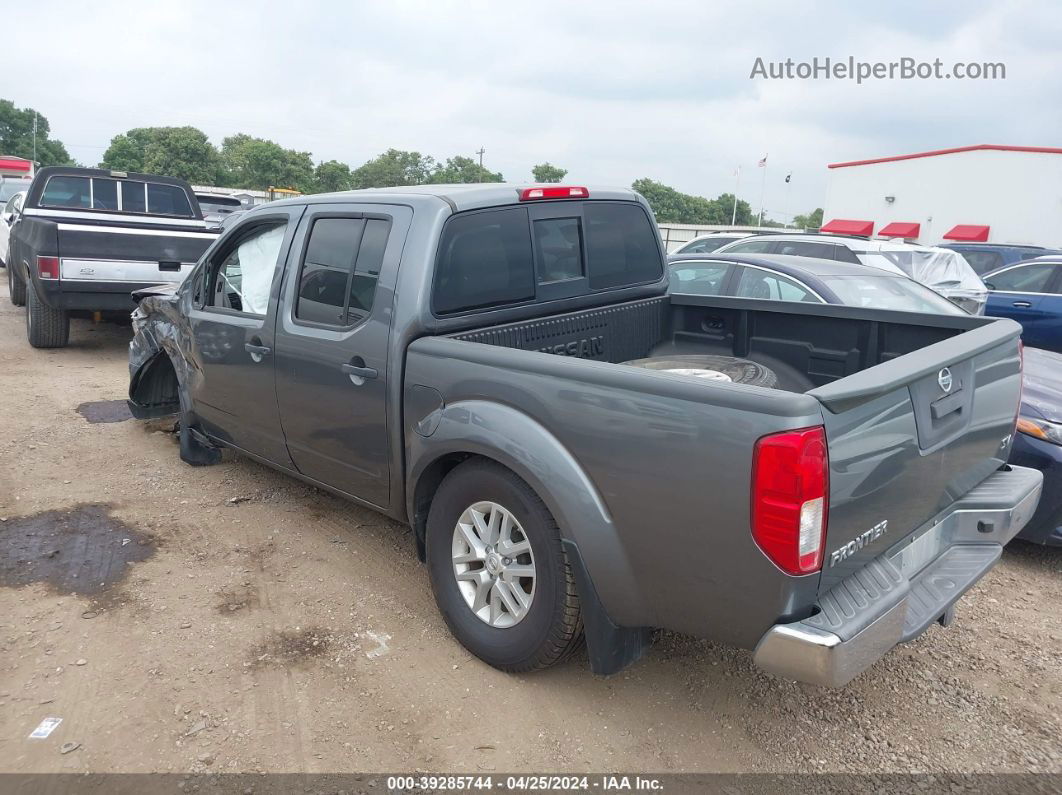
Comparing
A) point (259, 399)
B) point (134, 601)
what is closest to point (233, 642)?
point (134, 601)

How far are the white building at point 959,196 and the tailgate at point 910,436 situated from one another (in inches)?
1422

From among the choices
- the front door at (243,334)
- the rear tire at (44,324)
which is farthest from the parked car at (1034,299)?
the rear tire at (44,324)

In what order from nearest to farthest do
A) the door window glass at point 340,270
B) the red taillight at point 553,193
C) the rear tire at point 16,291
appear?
the door window glass at point 340,270, the red taillight at point 553,193, the rear tire at point 16,291

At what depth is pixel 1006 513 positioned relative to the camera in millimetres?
3102

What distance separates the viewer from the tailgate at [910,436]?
93.2 inches

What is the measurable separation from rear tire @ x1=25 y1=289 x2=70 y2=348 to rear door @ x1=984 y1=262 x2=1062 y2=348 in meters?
10.9

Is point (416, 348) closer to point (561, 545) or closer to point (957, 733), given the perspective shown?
point (561, 545)

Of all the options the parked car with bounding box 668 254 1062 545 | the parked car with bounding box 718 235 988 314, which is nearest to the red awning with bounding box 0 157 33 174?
the parked car with bounding box 718 235 988 314

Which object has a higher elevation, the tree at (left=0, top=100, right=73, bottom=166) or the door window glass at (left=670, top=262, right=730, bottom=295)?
the tree at (left=0, top=100, right=73, bottom=166)

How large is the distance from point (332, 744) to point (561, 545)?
1.06 meters

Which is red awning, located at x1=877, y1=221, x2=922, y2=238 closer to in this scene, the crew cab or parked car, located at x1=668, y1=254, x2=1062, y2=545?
parked car, located at x1=668, y1=254, x2=1062, y2=545

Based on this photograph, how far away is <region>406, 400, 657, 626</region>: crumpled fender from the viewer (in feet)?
8.78

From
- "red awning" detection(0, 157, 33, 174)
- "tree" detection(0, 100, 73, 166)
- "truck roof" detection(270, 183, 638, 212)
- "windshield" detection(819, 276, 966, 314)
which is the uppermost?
"tree" detection(0, 100, 73, 166)

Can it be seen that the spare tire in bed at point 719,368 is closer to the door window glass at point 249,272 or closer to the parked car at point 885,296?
the parked car at point 885,296
